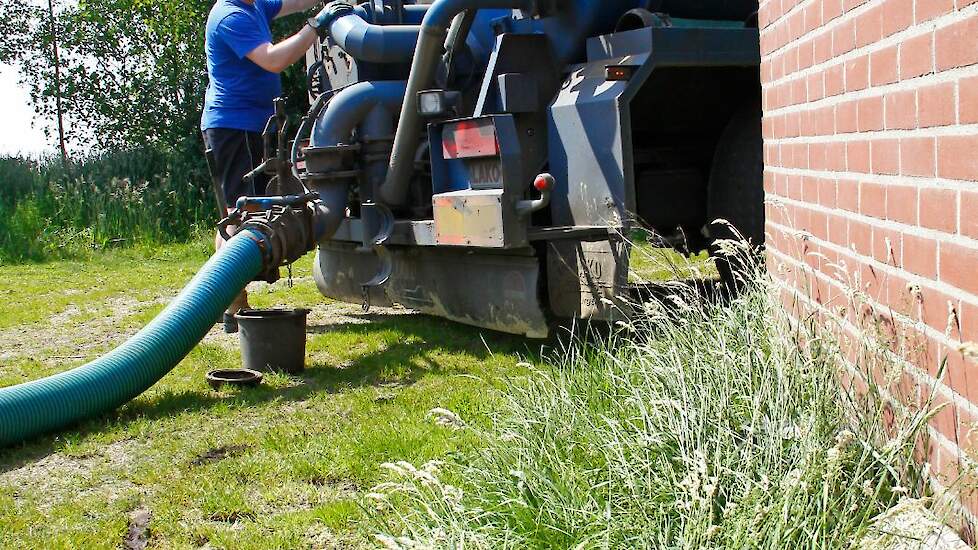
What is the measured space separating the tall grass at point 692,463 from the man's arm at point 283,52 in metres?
3.75

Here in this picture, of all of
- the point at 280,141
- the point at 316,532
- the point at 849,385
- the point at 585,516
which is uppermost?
the point at 280,141

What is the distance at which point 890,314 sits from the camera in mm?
2248

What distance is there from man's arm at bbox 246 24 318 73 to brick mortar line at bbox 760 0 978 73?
3.69 metres

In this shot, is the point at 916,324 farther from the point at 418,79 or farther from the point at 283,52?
the point at 283,52

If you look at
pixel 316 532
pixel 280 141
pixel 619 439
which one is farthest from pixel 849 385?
pixel 280 141

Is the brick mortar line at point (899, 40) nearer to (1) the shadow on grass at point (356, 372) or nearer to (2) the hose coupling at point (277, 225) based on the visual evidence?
(1) the shadow on grass at point (356, 372)

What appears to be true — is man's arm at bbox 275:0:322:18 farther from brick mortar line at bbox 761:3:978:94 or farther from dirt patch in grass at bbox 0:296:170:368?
brick mortar line at bbox 761:3:978:94

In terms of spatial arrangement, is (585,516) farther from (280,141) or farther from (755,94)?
(280,141)

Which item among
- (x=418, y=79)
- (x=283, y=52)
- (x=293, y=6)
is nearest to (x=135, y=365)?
(x=418, y=79)

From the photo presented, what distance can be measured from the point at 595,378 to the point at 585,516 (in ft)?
3.56

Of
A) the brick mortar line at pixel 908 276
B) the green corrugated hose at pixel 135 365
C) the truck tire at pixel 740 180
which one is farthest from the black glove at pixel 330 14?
the brick mortar line at pixel 908 276

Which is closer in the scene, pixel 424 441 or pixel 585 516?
pixel 585 516

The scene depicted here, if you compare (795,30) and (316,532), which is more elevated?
(795,30)

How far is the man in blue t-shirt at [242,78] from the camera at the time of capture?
6297 mm
